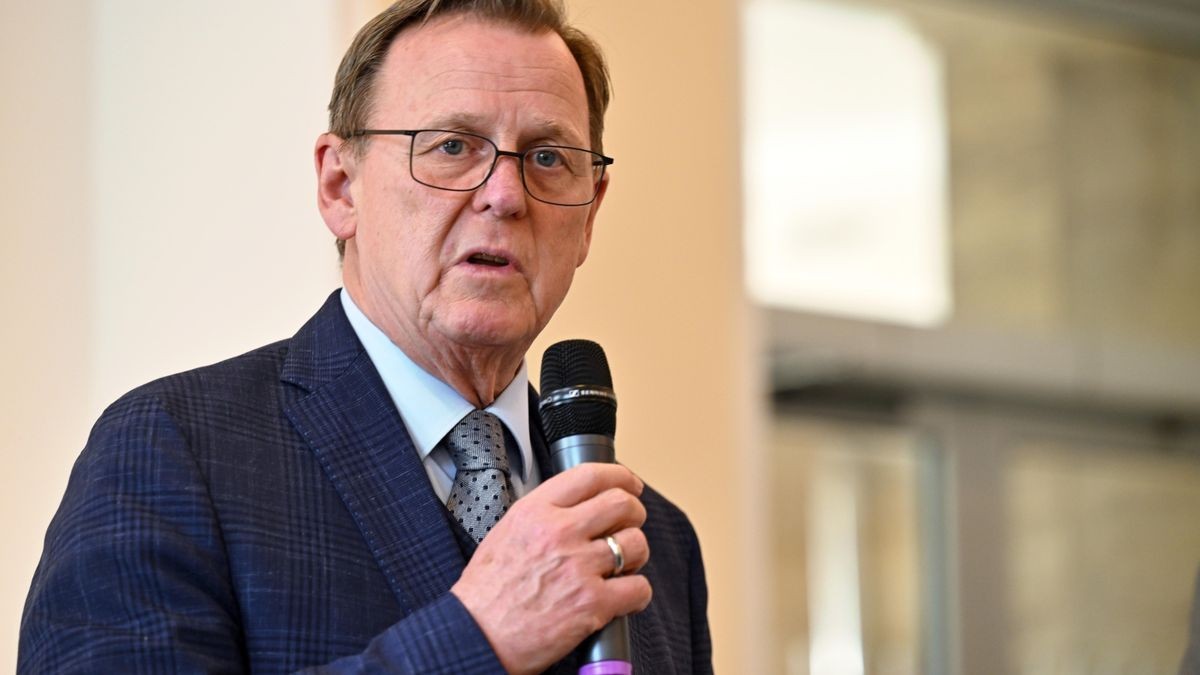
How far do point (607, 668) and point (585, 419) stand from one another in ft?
0.84

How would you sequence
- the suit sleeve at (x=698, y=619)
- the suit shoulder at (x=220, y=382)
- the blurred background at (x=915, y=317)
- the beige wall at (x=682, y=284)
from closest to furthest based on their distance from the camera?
the suit shoulder at (x=220, y=382) < the suit sleeve at (x=698, y=619) < the beige wall at (x=682, y=284) < the blurred background at (x=915, y=317)

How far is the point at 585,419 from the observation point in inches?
63.8

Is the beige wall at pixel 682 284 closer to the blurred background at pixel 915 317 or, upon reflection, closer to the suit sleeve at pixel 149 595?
the blurred background at pixel 915 317

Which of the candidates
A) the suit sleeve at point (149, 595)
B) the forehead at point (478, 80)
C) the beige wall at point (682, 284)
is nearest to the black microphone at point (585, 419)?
the suit sleeve at point (149, 595)

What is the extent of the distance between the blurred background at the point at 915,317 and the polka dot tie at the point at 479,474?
1499mm

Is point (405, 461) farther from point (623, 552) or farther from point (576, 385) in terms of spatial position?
point (623, 552)

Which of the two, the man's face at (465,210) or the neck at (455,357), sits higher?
the man's face at (465,210)

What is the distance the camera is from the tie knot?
186cm

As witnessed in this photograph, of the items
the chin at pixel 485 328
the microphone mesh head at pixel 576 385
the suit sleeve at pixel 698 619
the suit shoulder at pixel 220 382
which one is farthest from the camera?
the suit sleeve at pixel 698 619

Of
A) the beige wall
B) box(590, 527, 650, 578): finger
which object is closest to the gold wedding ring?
box(590, 527, 650, 578): finger

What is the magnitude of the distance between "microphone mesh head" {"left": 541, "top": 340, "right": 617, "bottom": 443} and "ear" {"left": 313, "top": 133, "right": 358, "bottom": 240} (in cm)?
41

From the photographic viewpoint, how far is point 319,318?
1959 mm

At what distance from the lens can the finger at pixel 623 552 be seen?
1527mm

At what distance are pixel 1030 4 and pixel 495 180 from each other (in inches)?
235
